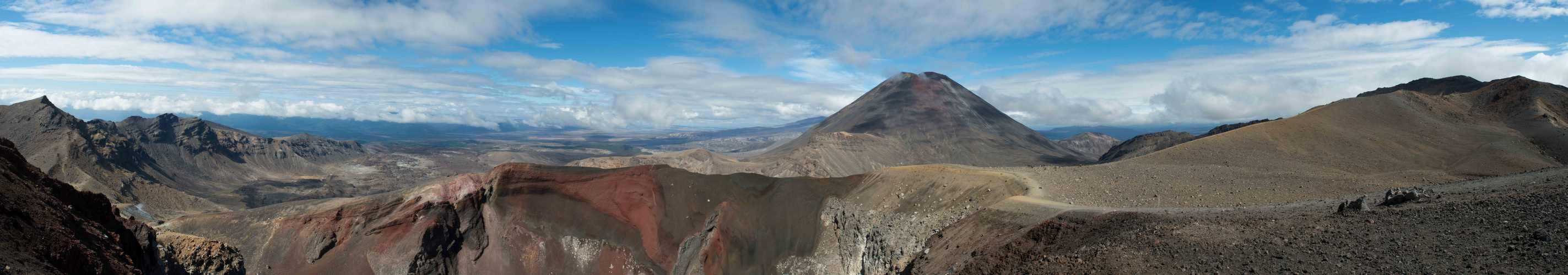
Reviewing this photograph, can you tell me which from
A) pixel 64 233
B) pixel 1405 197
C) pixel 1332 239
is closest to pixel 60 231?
pixel 64 233

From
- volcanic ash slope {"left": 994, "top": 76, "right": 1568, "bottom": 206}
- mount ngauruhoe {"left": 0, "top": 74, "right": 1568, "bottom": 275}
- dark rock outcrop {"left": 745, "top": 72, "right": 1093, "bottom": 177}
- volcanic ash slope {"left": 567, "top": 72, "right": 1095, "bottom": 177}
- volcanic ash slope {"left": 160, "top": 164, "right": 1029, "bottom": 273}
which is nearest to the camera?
mount ngauruhoe {"left": 0, "top": 74, "right": 1568, "bottom": 275}

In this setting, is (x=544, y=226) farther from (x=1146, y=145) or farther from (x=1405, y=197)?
(x=1146, y=145)

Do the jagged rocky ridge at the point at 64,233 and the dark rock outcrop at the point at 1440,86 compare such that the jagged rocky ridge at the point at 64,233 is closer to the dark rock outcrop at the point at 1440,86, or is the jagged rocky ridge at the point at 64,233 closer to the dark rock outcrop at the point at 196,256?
the dark rock outcrop at the point at 196,256

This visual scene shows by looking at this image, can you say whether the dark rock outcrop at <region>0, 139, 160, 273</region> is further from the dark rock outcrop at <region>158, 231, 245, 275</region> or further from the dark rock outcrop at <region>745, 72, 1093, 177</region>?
the dark rock outcrop at <region>745, 72, 1093, 177</region>

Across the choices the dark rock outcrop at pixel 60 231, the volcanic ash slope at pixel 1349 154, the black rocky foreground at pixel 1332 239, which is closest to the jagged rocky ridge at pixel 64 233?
the dark rock outcrop at pixel 60 231

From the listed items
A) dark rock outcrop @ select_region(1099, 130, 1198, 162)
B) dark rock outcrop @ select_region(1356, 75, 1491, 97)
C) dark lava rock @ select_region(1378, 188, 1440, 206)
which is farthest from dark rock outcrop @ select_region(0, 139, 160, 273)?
dark rock outcrop @ select_region(1356, 75, 1491, 97)

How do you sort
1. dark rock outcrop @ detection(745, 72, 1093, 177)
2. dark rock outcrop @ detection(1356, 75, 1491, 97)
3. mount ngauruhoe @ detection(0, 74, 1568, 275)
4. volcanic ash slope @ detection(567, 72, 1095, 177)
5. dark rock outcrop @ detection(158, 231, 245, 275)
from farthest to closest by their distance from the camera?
dark rock outcrop @ detection(745, 72, 1093, 177), volcanic ash slope @ detection(567, 72, 1095, 177), dark rock outcrop @ detection(1356, 75, 1491, 97), dark rock outcrop @ detection(158, 231, 245, 275), mount ngauruhoe @ detection(0, 74, 1568, 275)
